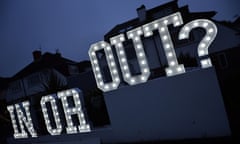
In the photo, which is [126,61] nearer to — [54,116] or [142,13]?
[54,116]

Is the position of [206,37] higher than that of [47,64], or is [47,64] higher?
[47,64]

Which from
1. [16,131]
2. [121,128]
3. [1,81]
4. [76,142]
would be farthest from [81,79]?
[1,81]

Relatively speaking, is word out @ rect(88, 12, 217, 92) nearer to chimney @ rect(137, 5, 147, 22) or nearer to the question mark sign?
the question mark sign

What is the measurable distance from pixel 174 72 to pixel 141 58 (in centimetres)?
96

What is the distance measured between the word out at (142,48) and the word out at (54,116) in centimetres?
136

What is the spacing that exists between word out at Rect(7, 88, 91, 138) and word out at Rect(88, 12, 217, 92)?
4.45 ft

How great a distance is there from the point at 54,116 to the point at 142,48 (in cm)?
416

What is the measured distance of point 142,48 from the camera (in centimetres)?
465

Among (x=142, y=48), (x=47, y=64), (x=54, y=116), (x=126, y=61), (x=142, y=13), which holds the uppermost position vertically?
(x=142, y=13)

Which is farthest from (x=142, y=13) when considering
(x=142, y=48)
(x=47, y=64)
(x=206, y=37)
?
(x=206, y=37)

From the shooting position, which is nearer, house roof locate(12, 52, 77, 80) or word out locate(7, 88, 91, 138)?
word out locate(7, 88, 91, 138)

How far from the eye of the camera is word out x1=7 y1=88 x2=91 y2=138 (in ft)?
19.1

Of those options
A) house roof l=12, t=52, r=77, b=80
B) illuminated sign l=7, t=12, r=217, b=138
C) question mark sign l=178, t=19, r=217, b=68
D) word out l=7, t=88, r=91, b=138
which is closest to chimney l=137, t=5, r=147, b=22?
house roof l=12, t=52, r=77, b=80

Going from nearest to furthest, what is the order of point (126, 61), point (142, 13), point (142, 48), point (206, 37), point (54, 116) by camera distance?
point (206, 37) < point (142, 48) < point (126, 61) < point (54, 116) < point (142, 13)
